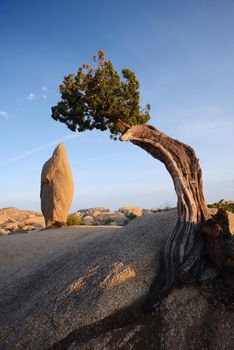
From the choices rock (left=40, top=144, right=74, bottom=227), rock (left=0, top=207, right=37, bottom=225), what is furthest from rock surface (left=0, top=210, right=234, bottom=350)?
rock (left=0, top=207, right=37, bottom=225)

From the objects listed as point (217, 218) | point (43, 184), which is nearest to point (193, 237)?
point (217, 218)

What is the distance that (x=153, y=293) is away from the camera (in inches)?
310

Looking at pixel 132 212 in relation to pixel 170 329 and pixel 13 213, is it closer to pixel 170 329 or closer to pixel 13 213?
pixel 13 213

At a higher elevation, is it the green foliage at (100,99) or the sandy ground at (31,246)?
the green foliage at (100,99)

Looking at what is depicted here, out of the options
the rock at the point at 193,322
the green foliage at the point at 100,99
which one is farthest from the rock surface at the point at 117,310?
the green foliage at the point at 100,99

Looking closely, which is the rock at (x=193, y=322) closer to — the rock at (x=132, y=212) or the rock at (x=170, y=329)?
the rock at (x=170, y=329)

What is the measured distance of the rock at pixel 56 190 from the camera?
77.6 ft

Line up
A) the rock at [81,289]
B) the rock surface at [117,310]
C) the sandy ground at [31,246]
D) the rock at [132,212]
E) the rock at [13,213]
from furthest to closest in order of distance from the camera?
the rock at [13,213] → the rock at [132,212] → the sandy ground at [31,246] → the rock at [81,289] → the rock surface at [117,310]

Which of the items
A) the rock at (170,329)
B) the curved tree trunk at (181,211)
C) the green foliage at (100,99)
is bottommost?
the rock at (170,329)

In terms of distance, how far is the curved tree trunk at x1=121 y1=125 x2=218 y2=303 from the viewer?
26.3 ft

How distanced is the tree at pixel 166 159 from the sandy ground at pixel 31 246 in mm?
6870

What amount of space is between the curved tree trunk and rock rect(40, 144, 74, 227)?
49.5ft

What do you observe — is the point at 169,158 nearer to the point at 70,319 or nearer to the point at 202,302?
the point at 202,302

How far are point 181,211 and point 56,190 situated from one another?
52.9ft
